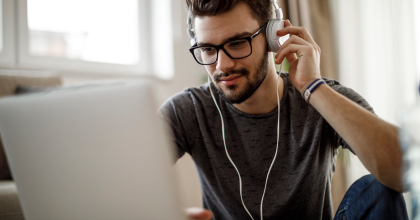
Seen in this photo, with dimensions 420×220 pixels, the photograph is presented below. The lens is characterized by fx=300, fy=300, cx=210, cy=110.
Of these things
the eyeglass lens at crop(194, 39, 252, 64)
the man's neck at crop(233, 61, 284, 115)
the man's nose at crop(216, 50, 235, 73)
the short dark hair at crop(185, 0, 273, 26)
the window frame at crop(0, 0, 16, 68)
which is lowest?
the man's neck at crop(233, 61, 284, 115)

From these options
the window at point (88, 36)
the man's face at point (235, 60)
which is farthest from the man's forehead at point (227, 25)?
the window at point (88, 36)

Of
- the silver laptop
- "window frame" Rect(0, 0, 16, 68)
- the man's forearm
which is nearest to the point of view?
the silver laptop

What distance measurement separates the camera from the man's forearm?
85cm

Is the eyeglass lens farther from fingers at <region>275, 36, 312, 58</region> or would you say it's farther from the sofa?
the sofa

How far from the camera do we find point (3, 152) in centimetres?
Answer: 146

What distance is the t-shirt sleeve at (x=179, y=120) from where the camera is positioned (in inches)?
45.6

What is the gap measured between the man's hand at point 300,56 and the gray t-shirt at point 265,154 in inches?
4.9

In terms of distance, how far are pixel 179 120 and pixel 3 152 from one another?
3.09 ft

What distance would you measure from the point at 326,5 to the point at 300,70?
5.58 ft

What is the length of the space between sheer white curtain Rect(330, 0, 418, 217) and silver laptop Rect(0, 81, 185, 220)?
2.04 metres

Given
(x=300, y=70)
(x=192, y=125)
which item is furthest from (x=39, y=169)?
(x=300, y=70)

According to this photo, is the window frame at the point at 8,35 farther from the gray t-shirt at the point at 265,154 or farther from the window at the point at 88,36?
the gray t-shirt at the point at 265,154

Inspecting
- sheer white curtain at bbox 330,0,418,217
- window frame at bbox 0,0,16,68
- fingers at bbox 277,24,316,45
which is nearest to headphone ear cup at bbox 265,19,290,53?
fingers at bbox 277,24,316,45

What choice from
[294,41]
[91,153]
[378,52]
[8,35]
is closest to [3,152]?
[8,35]
